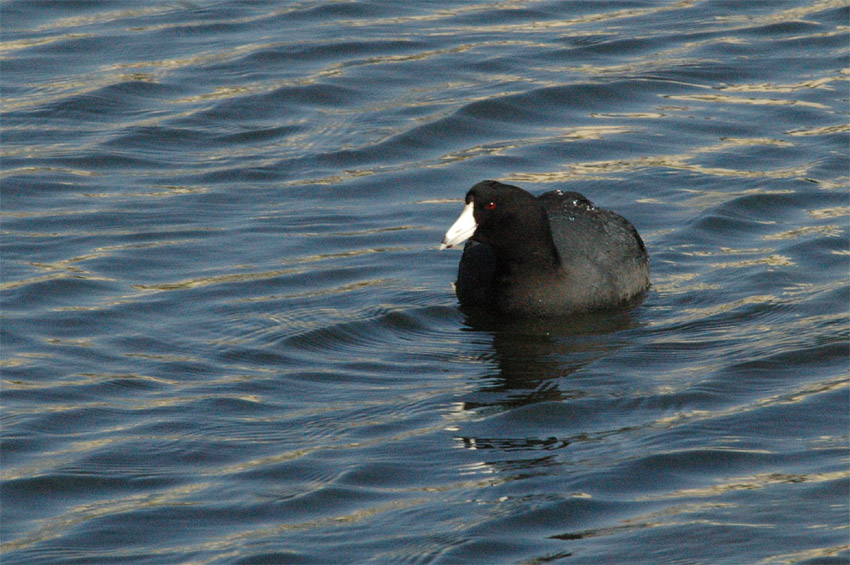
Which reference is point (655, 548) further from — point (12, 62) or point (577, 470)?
point (12, 62)

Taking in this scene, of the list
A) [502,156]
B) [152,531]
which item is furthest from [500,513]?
[502,156]

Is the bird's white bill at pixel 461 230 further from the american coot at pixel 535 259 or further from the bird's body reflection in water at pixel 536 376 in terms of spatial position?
the bird's body reflection in water at pixel 536 376

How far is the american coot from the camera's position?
316 inches

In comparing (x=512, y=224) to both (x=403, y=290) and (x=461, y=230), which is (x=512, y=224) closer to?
(x=461, y=230)

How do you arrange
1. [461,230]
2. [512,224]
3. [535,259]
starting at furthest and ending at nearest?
[535,259] → [512,224] → [461,230]

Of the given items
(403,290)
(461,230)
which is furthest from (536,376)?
(403,290)

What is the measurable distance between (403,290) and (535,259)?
2.61ft

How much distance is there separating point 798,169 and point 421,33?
4.29 metres

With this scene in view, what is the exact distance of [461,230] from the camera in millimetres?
7941

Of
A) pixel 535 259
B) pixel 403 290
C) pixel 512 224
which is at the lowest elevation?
pixel 403 290

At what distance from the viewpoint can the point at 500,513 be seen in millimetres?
5703

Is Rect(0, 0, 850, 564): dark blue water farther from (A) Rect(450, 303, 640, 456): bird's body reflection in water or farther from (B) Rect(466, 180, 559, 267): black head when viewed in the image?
(B) Rect(466, 180, 559, 267): black head

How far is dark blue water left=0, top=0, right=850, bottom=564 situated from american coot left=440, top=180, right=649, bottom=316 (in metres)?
0.15

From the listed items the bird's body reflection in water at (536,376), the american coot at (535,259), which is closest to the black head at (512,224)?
the american coot at (535,259)
